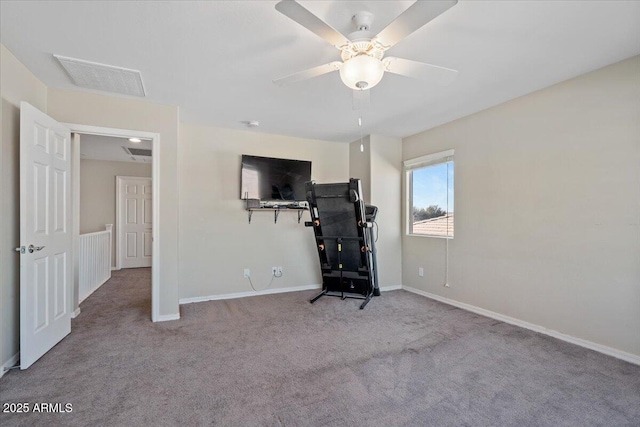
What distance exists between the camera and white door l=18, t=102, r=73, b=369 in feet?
7.42

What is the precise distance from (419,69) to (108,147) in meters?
5.50

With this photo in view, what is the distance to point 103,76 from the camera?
2666 mm

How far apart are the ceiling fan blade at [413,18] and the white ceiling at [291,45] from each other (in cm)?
24

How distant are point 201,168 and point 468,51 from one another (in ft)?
11.0

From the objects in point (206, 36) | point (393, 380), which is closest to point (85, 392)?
point (393, 380)

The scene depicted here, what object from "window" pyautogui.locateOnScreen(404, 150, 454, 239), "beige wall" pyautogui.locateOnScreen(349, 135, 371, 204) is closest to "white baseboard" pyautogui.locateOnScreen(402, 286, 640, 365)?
"window" pyautogui.locateOnScreen(404, 150, 454, 239)

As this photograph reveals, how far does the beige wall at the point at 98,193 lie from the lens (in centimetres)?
630

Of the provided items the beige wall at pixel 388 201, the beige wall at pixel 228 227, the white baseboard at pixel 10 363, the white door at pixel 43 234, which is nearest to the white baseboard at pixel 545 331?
the beige wall at pixel 388 201

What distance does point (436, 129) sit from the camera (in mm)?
4195

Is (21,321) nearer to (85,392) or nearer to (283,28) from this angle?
(85,392)

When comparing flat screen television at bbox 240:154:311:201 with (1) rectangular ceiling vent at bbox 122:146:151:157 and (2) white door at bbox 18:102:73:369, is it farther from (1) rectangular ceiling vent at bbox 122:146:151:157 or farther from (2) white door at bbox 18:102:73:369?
(1) rectangular ceiling vent at bbox 122:146:151:157

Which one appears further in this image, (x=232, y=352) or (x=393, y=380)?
(x=232, y=352)

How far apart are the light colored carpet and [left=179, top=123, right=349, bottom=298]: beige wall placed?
0.91 metres

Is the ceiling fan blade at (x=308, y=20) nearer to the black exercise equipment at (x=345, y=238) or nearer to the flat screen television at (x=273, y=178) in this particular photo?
the black exercise equipment at (x=345, y=238)
